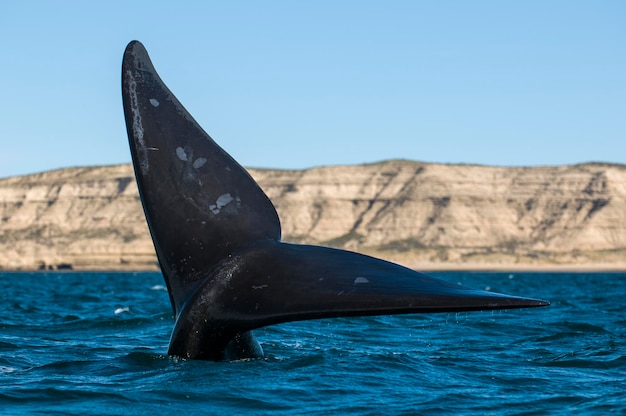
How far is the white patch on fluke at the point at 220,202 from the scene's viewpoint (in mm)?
7879

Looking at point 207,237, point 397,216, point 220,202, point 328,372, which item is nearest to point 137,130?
point 220,202

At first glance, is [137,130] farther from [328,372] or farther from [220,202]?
[328,372]

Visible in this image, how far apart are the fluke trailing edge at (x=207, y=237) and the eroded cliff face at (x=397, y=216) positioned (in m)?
A: 107

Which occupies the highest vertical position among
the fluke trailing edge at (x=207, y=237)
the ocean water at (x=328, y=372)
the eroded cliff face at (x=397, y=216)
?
the eroded cliff face at (x=397, y=216)

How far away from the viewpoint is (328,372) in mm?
9570

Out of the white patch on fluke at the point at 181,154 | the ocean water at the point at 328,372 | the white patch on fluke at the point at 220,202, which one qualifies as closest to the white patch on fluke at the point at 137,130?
the white patch on fluke at the point at 181,154

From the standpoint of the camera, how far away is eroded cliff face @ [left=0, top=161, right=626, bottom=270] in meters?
118

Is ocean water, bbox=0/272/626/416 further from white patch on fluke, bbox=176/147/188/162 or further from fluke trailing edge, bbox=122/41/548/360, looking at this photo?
white patch on fluke, bbox=176/147/188/162

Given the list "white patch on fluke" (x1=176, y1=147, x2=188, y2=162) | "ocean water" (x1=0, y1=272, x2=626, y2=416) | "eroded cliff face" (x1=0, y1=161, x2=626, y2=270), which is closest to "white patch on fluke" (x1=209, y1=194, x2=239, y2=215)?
"white patch on fluke" (x1=176, y1=147, x2=188, y2=162)

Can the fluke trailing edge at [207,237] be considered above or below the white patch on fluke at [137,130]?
below

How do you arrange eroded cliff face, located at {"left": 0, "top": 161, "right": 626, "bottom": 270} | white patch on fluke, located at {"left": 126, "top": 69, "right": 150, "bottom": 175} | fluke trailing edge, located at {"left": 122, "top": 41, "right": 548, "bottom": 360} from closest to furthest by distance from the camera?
1. fluke trailing edge, located at {"left": 122, "top": 41, "right": 548, "bottom": 360}
2. white patch on fluke, located at {"left": 126, "top": 69, "right": 150, "bottom": 175}
3. eroded cliff face, located at {"left": 0, "top": 161, "right": 626, "bottom": 270}

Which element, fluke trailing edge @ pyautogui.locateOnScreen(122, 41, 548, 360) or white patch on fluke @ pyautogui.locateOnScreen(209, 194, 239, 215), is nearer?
fluke trailing edge @ pyautogui.locateOnScreen(122, 41, 548, 360)

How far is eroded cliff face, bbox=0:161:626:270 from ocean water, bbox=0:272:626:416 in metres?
A: 101

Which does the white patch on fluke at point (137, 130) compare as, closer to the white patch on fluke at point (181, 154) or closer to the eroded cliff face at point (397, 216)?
the white patch on fluke at point (181, 154)
